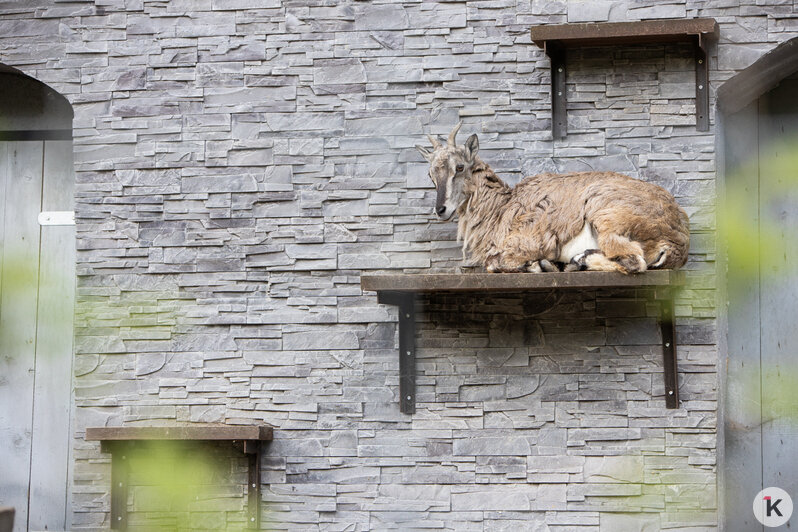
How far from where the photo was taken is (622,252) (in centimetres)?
287

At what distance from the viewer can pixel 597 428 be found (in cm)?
314

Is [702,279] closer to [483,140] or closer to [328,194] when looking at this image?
[483,140]

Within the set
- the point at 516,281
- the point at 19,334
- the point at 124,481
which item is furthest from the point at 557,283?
the point at 19,334

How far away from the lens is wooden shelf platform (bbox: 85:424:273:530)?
3.12 m

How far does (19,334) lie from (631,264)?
2226mm

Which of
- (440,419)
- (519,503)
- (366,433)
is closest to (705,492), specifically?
(519,503)

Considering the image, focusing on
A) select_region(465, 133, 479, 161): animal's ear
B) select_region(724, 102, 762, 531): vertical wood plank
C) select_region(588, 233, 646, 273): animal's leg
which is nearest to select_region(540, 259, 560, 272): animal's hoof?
select_region(588, 233, 646, 273): animal's leg

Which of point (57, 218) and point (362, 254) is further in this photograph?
point (57, 218)

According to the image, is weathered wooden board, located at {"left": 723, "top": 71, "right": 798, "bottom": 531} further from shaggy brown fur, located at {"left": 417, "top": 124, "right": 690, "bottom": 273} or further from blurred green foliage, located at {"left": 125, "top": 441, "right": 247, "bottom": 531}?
blurred green foliage, located at {"left": 125, "top": 441, "right": 247, "bottom": 531}

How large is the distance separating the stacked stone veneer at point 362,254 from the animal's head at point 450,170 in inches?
8.6

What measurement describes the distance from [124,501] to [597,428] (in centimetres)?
152

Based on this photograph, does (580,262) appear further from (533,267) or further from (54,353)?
(54,353)

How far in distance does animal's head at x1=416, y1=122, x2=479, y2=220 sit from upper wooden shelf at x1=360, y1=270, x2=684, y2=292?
0.80 feet

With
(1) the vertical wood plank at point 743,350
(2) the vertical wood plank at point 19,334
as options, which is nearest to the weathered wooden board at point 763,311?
(1) the vertical wood plank at point 743,350
